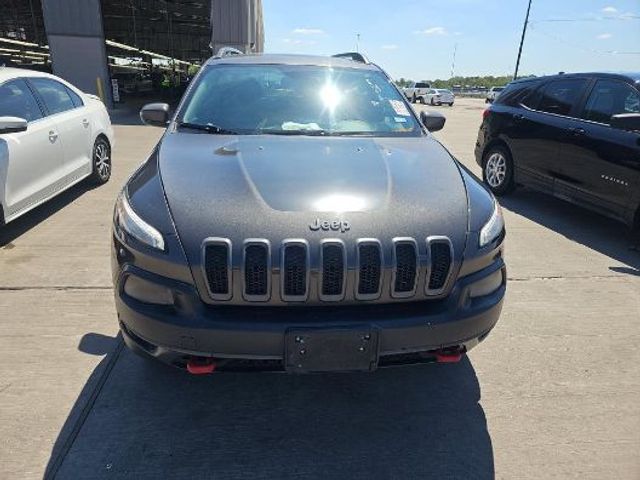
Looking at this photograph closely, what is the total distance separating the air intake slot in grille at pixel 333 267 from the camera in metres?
2.03

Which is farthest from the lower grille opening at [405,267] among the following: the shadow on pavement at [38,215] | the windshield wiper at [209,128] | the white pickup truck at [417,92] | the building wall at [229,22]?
the white pickup truck at [417,92]

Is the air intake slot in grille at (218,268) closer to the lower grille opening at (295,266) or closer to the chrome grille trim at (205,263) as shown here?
the chrome grille trim at (205,263)

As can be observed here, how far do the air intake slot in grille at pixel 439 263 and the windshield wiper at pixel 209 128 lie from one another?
159cm

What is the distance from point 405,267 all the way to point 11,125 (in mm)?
3934

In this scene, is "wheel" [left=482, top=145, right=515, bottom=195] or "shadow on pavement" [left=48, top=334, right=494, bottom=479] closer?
"shadow on pavement" [left=48, top=334, right=494, bottom=479]

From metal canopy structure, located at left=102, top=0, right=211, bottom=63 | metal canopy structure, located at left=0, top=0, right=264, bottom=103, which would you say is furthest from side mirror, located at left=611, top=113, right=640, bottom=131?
metal canopy structure, located at left=102, top=0, right=211, bottom=63

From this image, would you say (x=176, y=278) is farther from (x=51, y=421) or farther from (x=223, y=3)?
(x=223, y=3)

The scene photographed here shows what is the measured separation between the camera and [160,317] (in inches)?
82.0

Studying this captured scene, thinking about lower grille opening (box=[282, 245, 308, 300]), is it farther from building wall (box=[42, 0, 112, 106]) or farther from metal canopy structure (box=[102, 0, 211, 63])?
metal canopy structure (box=[102, 0, 211, 63])

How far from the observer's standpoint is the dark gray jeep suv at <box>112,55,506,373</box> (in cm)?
203

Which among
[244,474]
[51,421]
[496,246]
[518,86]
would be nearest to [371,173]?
[496,246]

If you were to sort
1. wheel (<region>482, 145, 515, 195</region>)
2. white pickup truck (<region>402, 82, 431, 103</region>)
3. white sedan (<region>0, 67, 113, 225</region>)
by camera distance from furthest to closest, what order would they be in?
white pickup truck (<region>402, 82, 431, 103</region>) < wheel (<region>482, 145, 515, 195</region>) < white sedan (<region>0, 67, 113, 225</region>)

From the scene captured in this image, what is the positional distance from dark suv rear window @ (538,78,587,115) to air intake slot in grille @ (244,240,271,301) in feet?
17.2

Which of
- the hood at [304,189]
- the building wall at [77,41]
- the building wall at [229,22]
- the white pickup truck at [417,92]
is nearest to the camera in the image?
the hood at [304,189]
